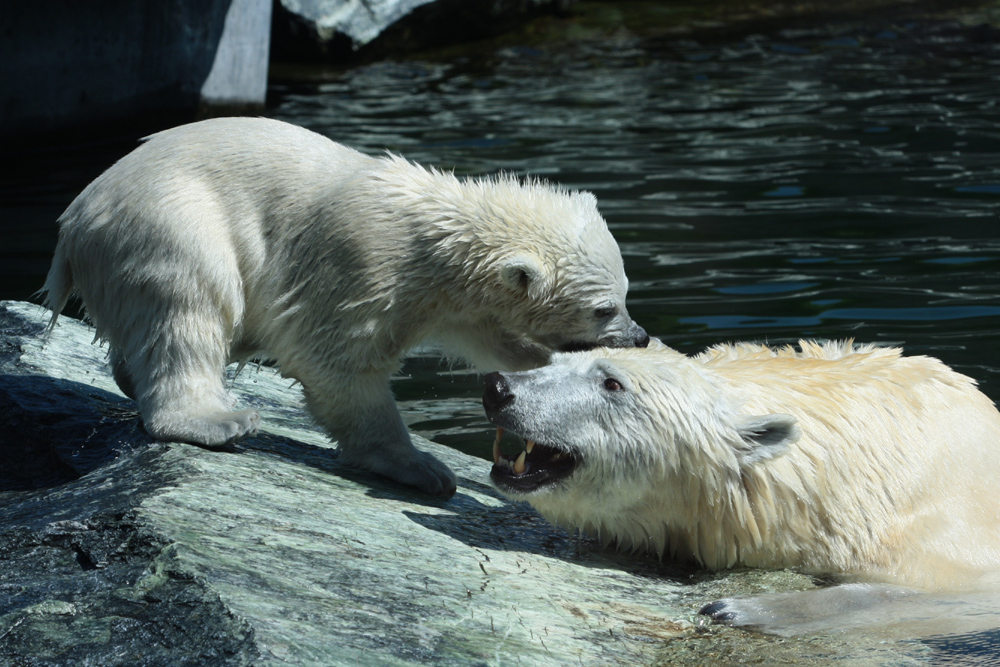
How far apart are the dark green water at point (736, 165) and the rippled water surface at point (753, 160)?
2 cm

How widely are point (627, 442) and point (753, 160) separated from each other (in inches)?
261

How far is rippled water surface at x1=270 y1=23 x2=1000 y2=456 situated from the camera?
6.07 meters

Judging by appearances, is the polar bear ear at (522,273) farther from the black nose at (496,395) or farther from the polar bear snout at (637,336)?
the black nose at (496,395)

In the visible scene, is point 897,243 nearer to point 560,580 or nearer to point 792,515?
point 792,515

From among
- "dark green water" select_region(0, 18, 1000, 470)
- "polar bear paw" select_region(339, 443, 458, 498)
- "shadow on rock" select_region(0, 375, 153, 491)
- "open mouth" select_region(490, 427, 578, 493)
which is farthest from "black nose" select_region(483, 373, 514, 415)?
"dark green water" select_region(0, 18, 1000, 470)

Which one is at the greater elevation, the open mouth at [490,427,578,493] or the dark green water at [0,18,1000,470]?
the dark green water at [0,18,1000,470]

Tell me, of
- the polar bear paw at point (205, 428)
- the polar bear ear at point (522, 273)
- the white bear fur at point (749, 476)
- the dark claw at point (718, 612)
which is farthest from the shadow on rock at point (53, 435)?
the dark claw at point (718, 612)

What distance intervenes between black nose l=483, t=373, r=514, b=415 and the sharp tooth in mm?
179

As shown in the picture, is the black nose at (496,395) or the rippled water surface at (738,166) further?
the rippled water surface at (738,166)

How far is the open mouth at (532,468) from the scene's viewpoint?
3287 mm

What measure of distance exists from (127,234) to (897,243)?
512 centimetres

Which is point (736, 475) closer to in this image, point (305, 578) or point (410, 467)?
point (410, 467)

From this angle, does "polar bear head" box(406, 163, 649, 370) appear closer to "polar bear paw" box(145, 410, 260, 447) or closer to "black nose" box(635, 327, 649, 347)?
"black nose" box(635, 327, 649, 347)

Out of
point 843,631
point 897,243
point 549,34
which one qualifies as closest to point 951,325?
point 897,243
